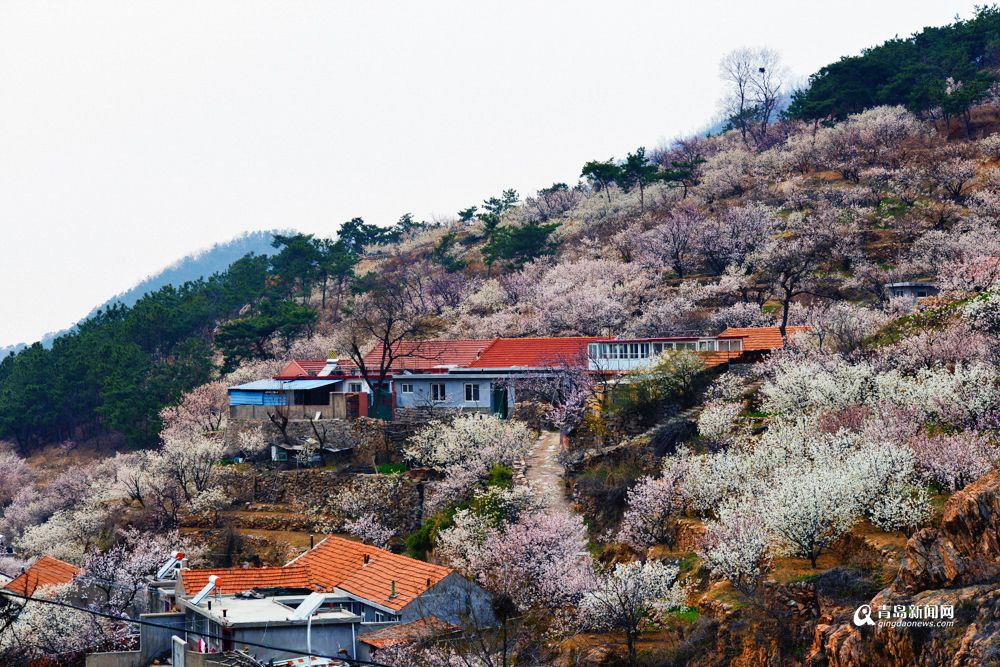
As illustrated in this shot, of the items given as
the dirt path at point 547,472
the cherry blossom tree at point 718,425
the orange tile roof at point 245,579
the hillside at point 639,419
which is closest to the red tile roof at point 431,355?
the hillside at point 639,419

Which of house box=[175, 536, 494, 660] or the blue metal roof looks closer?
house box=[175, 536, 494, 660]

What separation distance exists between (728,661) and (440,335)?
54145 millimetres

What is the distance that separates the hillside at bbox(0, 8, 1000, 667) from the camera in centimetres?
2423

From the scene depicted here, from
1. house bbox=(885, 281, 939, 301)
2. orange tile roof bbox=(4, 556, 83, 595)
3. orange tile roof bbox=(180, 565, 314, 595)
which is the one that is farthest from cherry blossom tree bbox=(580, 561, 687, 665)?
house bbox=(885, 281, 939, 301)

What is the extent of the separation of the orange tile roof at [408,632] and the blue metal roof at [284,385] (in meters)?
26.0

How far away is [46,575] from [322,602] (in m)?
19.0

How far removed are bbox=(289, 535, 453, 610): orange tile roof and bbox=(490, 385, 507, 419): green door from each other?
14524mm

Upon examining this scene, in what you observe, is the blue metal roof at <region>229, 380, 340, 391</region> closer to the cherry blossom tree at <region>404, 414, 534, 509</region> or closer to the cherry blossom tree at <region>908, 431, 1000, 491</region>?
the cherry blossom tree at <region>404, 414, 534, 509</region>

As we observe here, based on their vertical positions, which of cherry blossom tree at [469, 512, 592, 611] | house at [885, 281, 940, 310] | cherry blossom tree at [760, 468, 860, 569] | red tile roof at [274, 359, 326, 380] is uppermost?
house at [885, 281, 940, 310]

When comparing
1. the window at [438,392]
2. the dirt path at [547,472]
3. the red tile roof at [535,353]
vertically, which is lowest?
the dirt path at [547,472]

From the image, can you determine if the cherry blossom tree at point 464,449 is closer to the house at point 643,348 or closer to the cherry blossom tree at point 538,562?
the house at point 643,348

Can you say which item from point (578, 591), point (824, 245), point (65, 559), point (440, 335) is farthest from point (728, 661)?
point (440, 335)

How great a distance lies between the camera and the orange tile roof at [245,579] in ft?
110

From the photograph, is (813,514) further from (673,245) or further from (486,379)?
(673,245)
